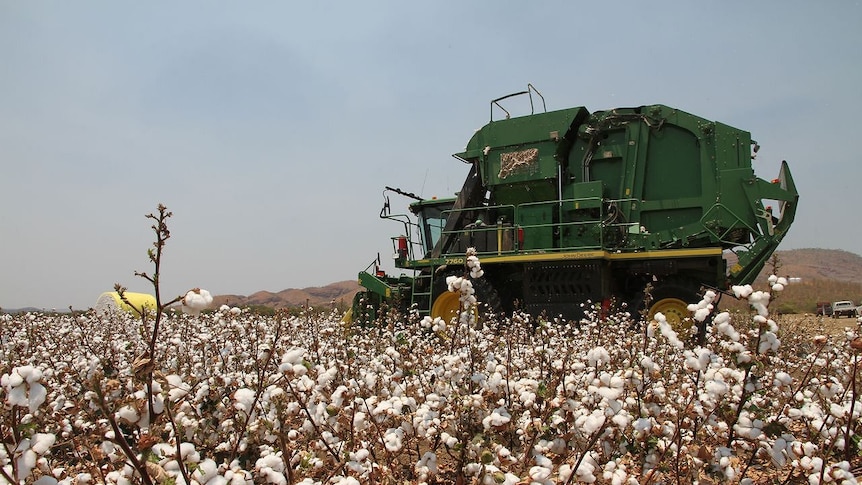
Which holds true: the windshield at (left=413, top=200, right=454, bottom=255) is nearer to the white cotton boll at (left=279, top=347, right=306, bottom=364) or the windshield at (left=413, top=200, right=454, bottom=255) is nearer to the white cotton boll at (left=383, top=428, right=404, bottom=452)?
the white cotton boll at (left=383, top=428, right=404, bottom=452)

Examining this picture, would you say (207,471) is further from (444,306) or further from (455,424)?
(444,306)

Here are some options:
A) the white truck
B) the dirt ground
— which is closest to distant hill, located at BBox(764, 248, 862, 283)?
the white truck

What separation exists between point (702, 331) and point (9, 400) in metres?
8.80

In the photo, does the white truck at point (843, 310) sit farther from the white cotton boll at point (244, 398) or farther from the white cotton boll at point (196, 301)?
the white cotton boll at point (196, 301)

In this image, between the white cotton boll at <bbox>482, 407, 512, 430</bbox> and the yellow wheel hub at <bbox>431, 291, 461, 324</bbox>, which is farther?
the yellow wheel hub at <bbox>431, 291, 461, 324</bbox>

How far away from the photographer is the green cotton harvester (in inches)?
386

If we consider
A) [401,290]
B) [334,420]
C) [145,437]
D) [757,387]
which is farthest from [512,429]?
[401,290]

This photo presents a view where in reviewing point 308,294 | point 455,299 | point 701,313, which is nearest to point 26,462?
point 701,313

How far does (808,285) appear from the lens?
28.5 metres

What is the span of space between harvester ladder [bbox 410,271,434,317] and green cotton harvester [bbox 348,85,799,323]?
1.1 inches

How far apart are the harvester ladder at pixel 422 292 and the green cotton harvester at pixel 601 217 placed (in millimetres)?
29

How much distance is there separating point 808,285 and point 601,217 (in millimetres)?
24018

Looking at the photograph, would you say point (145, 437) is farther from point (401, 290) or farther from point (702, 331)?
point (401, 290)

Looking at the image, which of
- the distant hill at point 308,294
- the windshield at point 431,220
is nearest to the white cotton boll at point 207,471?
the windshield at point 431,220
